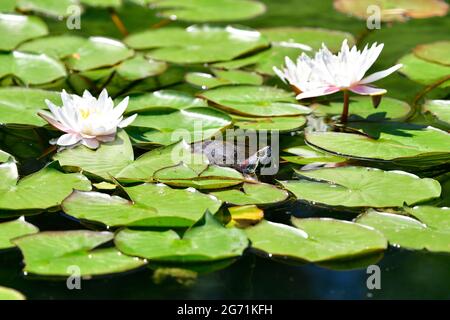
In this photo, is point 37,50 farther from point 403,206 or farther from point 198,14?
point 403,206

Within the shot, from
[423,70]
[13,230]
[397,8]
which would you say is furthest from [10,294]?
[397,8]

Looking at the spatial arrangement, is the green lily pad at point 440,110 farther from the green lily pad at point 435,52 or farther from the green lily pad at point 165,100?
the green lily pad at point 165,100

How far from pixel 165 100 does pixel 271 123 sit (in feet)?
1.41

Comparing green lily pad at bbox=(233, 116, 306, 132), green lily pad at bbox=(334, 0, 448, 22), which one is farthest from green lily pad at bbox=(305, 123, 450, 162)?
green lily pad at bbox=(334, 0, 448, 22)

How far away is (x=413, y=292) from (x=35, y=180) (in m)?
1.17

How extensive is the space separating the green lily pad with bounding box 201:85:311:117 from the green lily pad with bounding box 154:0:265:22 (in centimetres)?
121

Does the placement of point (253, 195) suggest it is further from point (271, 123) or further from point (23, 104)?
point (23, 104)

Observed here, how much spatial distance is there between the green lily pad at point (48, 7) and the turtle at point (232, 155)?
1927 millimetres

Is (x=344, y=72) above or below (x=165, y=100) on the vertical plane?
above

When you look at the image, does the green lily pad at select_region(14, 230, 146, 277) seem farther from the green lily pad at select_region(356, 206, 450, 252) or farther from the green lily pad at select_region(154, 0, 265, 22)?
the green lily pad at select_region(154, 0, 265, 22)

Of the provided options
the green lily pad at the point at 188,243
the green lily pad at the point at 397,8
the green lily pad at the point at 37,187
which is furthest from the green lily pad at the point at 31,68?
the green lily pad at the point at 397,8

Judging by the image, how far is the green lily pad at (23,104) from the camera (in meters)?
2.81

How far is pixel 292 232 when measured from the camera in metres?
2.08

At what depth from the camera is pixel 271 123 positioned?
2828 mm
